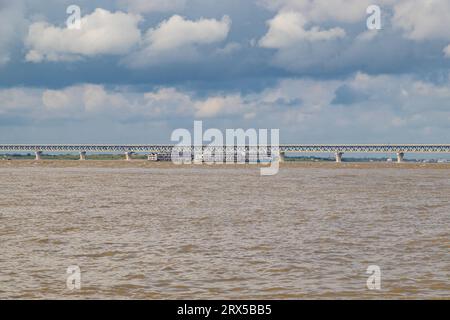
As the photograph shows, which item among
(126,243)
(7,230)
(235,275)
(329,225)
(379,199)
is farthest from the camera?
(379,199)

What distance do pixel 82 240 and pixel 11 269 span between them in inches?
238

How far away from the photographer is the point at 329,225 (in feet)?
98.0

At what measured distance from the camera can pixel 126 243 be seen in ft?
77.9

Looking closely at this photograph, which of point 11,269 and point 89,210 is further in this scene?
point 89,210

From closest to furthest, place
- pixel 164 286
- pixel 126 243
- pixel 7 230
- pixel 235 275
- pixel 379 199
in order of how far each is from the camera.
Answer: pixel 164 286
pixel 235 275
pixel 126 243
pixel 7 230
pixel 379 199

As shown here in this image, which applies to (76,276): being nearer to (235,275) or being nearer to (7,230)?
(235,275)

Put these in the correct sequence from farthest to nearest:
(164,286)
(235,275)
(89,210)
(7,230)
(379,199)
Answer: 1. (379,199)
2. (89,210)
3. (7,230)
4. (235,275)
5. (164,286)

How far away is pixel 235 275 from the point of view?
1792 cm
